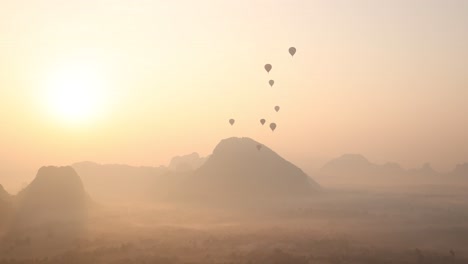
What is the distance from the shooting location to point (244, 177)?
15062 cm

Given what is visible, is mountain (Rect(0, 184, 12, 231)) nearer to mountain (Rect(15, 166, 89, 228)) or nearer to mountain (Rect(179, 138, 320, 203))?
mountain (Rect(15, 166, 89, 228))

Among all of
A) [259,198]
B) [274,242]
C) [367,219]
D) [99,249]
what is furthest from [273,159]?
[99,249]

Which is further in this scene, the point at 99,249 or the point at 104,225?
the point at 104,225

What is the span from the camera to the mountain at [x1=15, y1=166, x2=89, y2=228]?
89.8m

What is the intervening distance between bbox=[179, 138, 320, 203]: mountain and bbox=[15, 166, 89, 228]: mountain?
45.1 m

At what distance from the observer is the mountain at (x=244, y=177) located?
143 m

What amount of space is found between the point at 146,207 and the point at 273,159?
60.7 metres

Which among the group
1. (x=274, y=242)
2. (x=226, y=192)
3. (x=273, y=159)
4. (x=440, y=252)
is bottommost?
(x=440, y=252)

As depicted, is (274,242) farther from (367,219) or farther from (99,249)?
(367,219)

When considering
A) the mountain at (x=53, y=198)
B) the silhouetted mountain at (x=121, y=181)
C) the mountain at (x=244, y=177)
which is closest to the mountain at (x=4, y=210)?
the mountain at (x=53, y=198)

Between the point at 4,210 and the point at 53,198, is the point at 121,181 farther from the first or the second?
the point at 4,210

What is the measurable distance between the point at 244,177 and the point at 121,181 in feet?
194

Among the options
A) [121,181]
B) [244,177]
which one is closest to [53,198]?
[244,177]

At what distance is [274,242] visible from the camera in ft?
208
